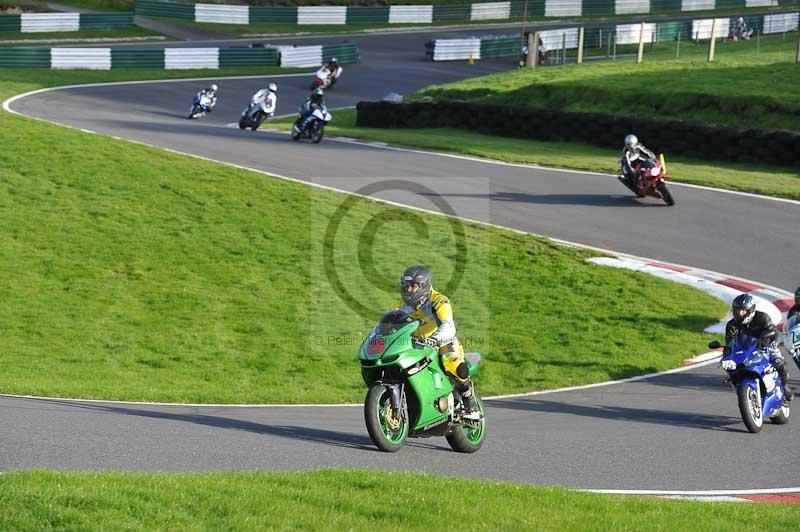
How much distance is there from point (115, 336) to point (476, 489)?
966cm

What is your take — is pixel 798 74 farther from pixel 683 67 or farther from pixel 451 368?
pixel 451 368

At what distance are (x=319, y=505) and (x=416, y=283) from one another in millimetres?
3101

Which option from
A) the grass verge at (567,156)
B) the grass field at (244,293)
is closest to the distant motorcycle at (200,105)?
the grass verge at (567,156)

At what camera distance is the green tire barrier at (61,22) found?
54.7 meters

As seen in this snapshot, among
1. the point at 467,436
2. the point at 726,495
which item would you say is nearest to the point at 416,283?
the point at 467,436

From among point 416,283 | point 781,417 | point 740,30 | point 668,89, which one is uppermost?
point 740,30

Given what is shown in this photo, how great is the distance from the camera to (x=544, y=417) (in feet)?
45.0

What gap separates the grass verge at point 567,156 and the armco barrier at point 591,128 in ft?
1.02

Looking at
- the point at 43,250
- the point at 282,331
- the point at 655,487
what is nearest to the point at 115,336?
the point at 282,331

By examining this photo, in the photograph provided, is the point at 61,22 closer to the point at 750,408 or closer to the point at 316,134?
the point at 316,134

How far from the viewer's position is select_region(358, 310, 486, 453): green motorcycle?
10.5 m

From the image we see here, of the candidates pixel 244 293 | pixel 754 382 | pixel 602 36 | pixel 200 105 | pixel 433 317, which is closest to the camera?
pixel 433 317

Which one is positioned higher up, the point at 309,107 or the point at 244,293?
the point at 309,107

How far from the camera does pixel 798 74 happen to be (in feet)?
122
